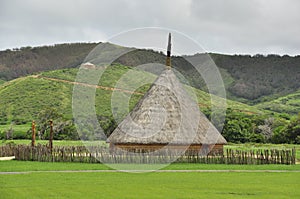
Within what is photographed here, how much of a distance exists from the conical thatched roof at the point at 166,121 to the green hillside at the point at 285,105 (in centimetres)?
5369

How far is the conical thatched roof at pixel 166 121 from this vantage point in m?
26.0

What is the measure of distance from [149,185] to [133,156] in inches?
348

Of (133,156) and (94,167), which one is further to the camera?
(133,156)

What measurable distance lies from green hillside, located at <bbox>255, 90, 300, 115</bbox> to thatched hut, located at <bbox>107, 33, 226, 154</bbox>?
5371cm

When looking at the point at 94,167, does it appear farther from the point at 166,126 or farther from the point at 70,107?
the point at 70,107

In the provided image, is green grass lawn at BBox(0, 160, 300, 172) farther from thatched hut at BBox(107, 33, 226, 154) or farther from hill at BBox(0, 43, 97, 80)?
hill at BBox(0, 43, 97, 80)

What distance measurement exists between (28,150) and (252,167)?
10788 millimetres

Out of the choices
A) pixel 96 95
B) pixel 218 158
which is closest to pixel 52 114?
pixel 96 95

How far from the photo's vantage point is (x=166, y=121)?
87.4 ft

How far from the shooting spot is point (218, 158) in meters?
25.7

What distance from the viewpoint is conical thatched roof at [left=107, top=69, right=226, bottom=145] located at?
85.1 ft

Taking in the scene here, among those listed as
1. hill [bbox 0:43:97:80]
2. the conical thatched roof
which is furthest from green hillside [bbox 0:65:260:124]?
the conical thatched roof

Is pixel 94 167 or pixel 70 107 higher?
pixel 70 107

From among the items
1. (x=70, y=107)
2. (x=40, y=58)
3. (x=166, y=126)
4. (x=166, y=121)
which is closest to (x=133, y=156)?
(x=166, y=126)
